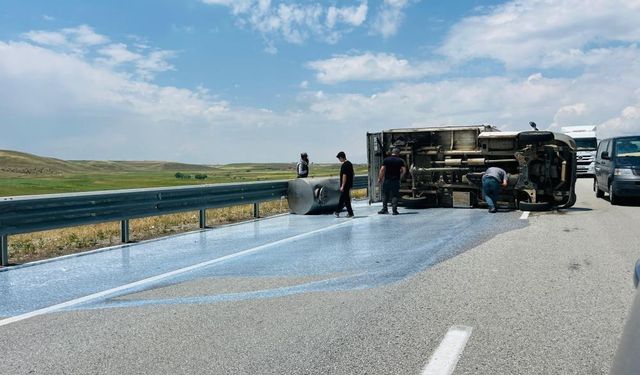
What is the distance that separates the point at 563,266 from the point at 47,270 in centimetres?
688

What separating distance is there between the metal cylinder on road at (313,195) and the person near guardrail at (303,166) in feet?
6.50

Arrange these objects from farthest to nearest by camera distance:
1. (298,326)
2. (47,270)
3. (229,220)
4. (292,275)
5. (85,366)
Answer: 1. (229,220)
2. (47,270)
3. (292,275)
4. (298,326)
5. (85,366)

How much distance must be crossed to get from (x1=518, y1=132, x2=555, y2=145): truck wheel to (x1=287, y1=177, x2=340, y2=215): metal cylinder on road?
5056 millimetres

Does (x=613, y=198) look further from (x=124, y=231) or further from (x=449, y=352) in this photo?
(x=449, y=352)

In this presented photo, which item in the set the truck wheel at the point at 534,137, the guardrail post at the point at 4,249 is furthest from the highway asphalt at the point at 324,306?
the truck wheel at the point at 534,137

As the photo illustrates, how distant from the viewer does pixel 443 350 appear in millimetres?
4430

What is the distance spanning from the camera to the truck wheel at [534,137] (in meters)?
16.1

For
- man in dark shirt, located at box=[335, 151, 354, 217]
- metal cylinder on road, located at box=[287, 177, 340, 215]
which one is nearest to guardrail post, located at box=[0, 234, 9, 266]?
man in dark shirt, located at box=[335, 151, 354, 217]

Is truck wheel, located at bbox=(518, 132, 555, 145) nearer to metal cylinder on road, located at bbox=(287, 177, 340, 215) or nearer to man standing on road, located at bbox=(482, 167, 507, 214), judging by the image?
man standing on road, located at bbox=(482, 167, 507, 214)

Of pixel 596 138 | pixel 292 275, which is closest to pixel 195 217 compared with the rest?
pixel 292 275

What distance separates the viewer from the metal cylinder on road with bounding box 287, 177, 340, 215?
16828 mm

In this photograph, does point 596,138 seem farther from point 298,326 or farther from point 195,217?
point 298,326

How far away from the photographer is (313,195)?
16766mm

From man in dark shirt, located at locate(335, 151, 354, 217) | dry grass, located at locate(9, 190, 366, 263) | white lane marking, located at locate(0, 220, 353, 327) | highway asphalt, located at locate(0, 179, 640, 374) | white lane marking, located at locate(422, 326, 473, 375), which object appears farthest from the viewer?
man in dark shirt, located at locate(335, 151, 354, 217)
